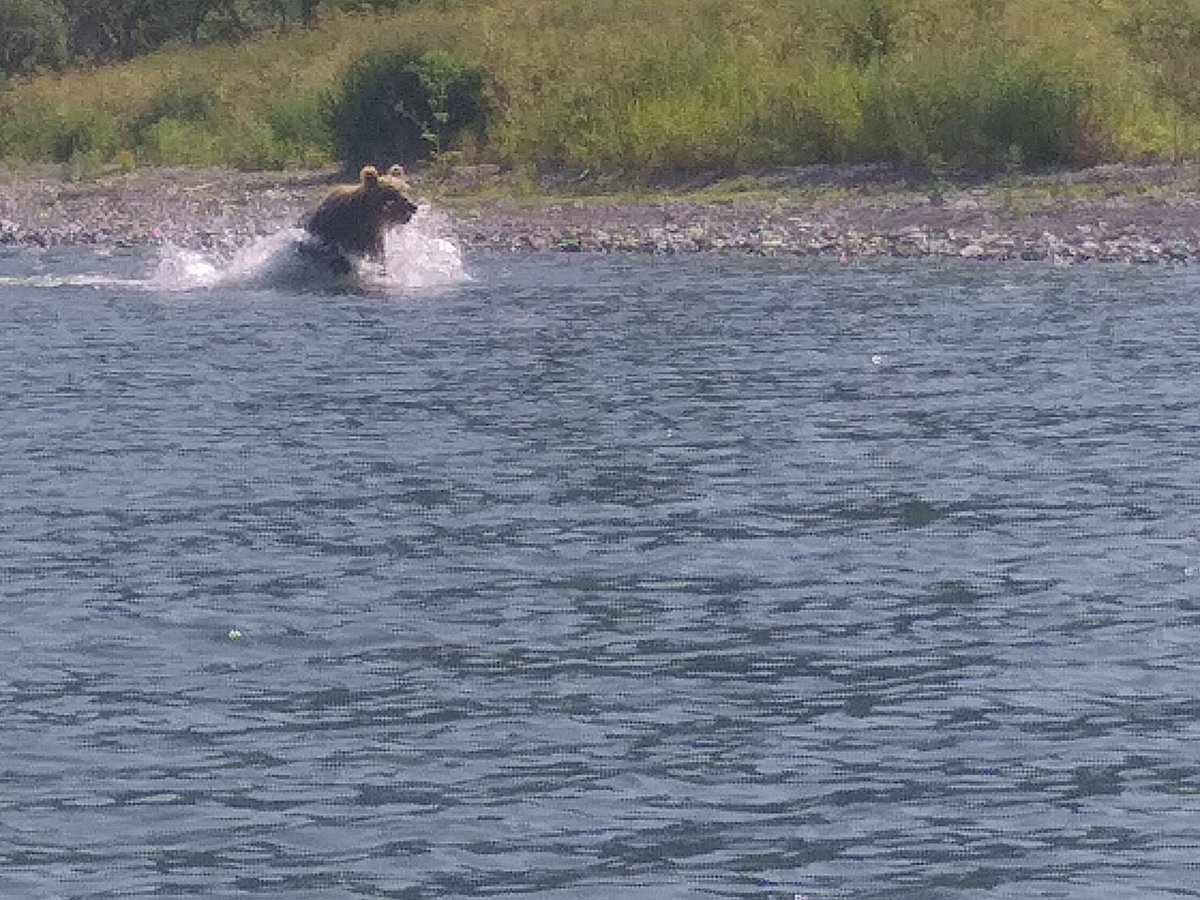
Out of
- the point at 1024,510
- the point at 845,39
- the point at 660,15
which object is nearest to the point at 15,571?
the point at 1024,510


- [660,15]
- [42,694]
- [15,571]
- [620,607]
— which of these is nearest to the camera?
[42,694]

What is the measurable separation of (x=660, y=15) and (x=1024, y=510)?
84.7 ft

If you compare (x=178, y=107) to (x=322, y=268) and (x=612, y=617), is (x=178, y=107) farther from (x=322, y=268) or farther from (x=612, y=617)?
(x=612, y=617)

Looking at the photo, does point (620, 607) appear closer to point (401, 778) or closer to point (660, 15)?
point (401, 778)

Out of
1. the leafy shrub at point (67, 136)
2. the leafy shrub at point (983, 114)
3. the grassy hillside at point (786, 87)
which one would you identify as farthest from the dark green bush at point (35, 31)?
the leafy shrub at point (983, 114)

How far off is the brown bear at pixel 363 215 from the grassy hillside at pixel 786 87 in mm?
7223

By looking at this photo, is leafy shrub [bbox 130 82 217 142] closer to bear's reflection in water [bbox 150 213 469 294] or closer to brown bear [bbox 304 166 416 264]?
bear's reflection in water [bbox 150 213 469 294]

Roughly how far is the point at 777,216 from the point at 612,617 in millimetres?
17976

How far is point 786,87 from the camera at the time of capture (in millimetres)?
31453

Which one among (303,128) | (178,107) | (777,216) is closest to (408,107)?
(303,128)

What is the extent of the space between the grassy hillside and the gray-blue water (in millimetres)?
9215

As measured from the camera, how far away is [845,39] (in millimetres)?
33281

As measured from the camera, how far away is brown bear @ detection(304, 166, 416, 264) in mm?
24734

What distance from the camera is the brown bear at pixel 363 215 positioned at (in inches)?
974
